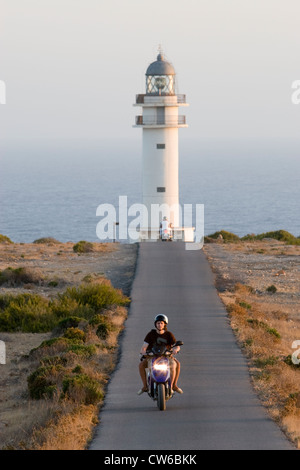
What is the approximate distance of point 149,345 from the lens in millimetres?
12906

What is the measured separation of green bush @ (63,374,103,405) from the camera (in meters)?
13.1

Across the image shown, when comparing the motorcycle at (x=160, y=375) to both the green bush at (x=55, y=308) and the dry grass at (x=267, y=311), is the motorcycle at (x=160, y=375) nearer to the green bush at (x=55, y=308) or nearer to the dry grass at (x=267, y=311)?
the dry grass at (x=267, y=311)

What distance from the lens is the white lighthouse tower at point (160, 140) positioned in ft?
135

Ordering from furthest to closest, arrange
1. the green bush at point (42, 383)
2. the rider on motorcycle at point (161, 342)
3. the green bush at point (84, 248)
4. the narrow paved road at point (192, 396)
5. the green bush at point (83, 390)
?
the green bush at point (84, 248)
the green bush at point (42, 383)
the green bush at point (83, 390)
the rider on motorcycle at point (161, 342)
the narrow paved road at point (192, 396)

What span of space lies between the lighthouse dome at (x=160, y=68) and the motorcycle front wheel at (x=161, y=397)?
102ft

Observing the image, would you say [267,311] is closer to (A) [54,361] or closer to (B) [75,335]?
(B) [75,335]

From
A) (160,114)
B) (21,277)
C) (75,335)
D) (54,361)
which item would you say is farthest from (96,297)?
(160,114)

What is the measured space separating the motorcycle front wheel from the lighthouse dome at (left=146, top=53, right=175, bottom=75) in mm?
31045

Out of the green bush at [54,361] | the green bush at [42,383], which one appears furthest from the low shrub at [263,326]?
the green bush at [42,383]

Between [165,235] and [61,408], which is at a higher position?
[165,235]

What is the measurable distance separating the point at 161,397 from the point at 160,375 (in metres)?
0.30

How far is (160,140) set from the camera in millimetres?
41594

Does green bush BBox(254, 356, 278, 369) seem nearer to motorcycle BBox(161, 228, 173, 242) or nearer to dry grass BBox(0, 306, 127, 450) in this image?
dry grass BBox(0, 306, 127, 450)
